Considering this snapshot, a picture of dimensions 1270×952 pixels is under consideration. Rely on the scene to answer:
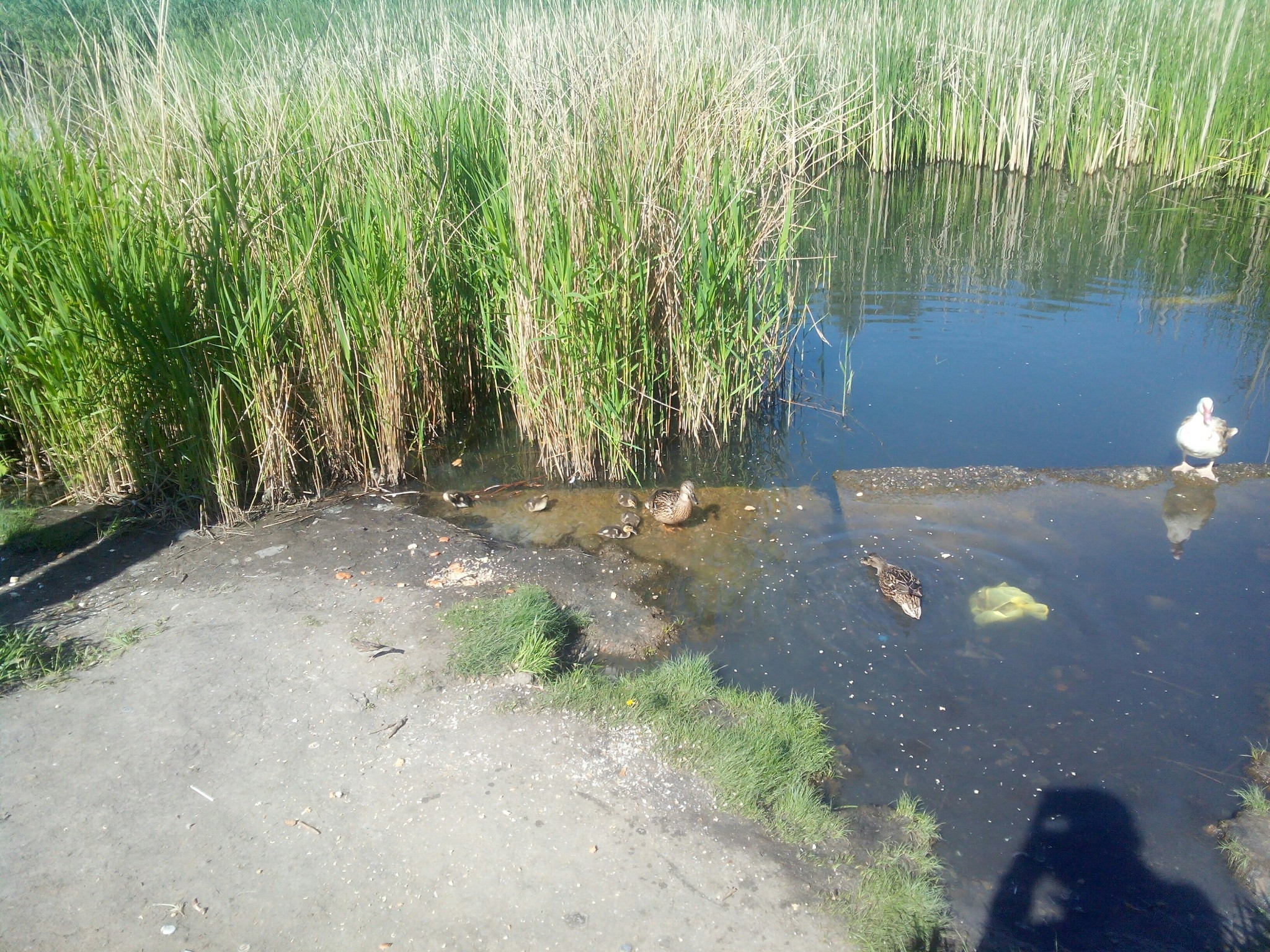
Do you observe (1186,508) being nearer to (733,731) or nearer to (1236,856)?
(1236,856)

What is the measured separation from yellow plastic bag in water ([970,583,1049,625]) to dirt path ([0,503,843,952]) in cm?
162

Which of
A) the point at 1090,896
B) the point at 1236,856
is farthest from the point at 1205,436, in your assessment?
the point at 1090,896

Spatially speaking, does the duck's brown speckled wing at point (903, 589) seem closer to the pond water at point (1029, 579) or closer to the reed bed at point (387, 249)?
the pond water at point (1029, 579)

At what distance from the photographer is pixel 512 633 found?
3.96 m

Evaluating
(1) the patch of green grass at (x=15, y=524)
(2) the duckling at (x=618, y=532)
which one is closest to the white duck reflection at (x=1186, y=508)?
(2) the duckling at (x=618, y=532)

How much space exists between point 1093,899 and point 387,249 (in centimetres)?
473

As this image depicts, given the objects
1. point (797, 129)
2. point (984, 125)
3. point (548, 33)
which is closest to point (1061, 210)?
point (984, 125)

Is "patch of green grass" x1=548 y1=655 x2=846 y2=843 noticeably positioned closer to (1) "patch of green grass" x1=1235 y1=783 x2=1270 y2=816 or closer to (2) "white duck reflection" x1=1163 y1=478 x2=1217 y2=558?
(1) "patch of green grass" x1=1235 y1=783 x2=1270 y2=816

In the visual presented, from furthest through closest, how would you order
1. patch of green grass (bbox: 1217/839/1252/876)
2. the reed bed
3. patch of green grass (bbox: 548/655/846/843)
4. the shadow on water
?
the reed bed < patch of green grass (bbox: 548/655/846/843) < patch of green grass (bbox: 1217/839/1252/876) < the shadow on water

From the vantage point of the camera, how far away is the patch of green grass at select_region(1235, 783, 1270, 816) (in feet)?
10.9

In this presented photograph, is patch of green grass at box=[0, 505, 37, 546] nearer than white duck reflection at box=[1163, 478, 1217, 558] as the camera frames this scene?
Yes

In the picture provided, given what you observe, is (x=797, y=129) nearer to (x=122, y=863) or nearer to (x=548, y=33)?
(x=548, y=33)

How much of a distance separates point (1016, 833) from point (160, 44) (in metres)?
5.45

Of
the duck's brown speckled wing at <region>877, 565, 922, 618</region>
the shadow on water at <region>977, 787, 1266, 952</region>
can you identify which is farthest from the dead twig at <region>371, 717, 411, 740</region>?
the duck's brown speckled wing at <region>877, 565, 922, 618</region>
